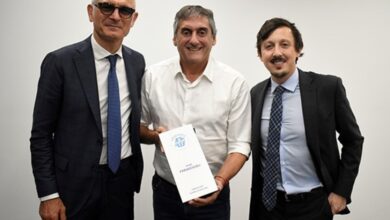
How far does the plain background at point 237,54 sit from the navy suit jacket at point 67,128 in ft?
3.15

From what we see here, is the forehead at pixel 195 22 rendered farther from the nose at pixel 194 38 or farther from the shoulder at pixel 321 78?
the shoulder at pixel 321 78

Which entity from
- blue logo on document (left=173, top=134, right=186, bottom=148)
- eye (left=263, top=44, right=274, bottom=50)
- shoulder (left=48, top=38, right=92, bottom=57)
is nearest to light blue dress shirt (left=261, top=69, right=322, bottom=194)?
eye (left=263, top=44, right=274, bottom=50)

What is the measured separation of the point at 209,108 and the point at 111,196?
694 mm

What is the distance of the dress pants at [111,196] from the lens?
1.52 meters

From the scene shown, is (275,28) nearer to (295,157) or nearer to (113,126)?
(295,157)

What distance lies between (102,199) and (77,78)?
2.04 ft

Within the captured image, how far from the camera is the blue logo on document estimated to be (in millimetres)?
1469

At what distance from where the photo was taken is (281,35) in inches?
67.7

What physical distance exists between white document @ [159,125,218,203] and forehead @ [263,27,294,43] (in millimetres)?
Result: 722

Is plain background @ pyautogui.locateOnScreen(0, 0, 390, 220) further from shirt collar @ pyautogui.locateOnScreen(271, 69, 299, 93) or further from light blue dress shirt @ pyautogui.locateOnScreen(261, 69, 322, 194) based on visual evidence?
light blue dress shirt @ pyautogui.locateOnScreen(261, 69, 322, 194)

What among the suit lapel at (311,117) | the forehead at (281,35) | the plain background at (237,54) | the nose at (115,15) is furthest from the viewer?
the plain background at (237,54)

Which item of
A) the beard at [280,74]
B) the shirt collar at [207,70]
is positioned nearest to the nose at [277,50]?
the beard at [280,74]

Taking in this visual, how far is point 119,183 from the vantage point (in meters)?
1.62

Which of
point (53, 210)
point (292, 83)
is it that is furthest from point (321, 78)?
point (53, 210)
